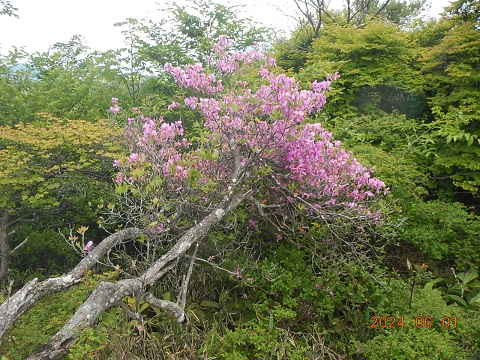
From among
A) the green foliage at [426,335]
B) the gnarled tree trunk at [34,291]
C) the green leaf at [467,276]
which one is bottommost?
the green leaf at [467,276]

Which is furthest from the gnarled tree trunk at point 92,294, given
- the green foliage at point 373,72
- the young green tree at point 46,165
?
the green foliage at point 373,72

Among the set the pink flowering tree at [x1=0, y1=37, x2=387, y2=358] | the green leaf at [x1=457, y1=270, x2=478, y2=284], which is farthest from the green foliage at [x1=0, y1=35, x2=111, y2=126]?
the green leaf at [x1=457, y1=270, x2=478, y2=284]

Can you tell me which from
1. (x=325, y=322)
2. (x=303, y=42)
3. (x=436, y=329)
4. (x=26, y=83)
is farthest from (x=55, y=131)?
(x=303, y=42)

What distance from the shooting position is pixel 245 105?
3.53 metres

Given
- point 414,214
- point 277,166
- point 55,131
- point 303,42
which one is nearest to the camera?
point 277,166

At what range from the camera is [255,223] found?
414 centimetres

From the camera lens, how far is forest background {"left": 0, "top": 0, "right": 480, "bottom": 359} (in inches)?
131

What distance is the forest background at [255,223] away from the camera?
3.32 m

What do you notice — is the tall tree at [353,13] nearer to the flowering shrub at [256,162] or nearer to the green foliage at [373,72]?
the green foliage at [373,72]

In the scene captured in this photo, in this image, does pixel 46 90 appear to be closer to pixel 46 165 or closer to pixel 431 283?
pixel 46 165

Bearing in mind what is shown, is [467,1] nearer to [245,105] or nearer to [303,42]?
[303,42]

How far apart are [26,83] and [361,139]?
5548 millimetres

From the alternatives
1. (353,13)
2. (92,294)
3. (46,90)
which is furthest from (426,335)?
(353,13)

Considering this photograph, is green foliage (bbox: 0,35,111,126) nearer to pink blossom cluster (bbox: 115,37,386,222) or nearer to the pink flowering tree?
pink blossom cluster (bbox: 115,37,386,222)
